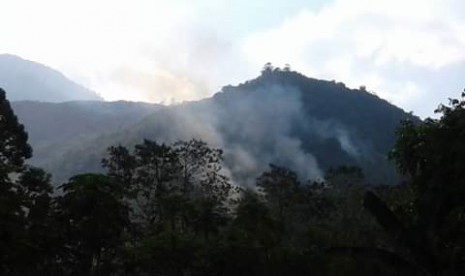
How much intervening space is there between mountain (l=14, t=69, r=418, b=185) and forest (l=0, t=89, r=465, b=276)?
1873 inches

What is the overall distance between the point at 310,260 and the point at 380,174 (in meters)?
78.3

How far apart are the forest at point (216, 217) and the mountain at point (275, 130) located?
156ft

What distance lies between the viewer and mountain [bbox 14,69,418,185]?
103875mm

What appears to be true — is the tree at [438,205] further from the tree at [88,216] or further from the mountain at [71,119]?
the mountain at [71,119]

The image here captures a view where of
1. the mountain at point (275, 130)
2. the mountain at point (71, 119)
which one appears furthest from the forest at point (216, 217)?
the mountain at point (71, 119)

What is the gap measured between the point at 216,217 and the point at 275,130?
284 feet

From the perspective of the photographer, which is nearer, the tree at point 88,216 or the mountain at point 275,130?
the tree at point 88,216

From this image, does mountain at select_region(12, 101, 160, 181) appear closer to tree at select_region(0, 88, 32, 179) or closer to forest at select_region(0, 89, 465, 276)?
forest at select_region(0, 89, 465, 276)

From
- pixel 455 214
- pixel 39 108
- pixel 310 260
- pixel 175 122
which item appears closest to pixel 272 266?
pixel 310 260

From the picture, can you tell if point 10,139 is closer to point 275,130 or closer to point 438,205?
point 438,205

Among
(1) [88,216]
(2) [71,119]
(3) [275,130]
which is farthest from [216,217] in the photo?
(2) [71,119]

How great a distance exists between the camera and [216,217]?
3281 centimetres

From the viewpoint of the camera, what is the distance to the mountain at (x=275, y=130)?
4090 inches

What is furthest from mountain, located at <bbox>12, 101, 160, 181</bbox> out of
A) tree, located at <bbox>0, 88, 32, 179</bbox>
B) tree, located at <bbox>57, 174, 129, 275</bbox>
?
tree, located at <bbox>57, 174, 129, 275</bbox>
